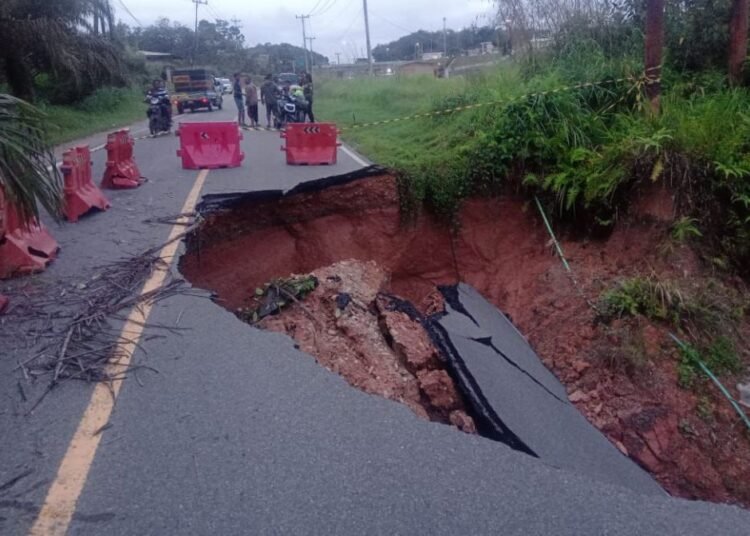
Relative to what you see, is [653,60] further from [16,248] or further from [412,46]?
[412,46]

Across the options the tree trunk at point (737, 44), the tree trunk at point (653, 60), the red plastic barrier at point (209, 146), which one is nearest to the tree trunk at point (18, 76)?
the red plastic barrier at point (209, 146)

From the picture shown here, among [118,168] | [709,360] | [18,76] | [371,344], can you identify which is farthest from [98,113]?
[709,360]

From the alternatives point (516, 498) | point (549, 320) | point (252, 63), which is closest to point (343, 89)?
point (549, 320)

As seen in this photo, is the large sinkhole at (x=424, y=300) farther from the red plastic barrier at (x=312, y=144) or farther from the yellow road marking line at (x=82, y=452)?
the red plastic barrier at (x=312, y=144)

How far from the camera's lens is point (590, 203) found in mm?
8820

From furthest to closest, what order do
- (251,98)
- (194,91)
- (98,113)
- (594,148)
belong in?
1. (194,91)
2. (98,113)
3. (251,98)
4. (594,148)

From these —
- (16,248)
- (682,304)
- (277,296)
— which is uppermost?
(16,248)

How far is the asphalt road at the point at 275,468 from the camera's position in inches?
127

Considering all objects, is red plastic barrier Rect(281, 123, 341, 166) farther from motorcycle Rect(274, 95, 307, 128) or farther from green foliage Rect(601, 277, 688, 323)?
green foliage Rect(601, 277, 688, 323)

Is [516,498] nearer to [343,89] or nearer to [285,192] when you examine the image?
[285,192]

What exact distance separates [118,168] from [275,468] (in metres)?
9.72

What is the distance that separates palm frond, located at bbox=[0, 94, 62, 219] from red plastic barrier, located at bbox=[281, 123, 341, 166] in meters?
9.29

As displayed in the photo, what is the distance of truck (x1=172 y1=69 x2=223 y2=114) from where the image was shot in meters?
40.2

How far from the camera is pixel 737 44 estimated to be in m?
9.73
